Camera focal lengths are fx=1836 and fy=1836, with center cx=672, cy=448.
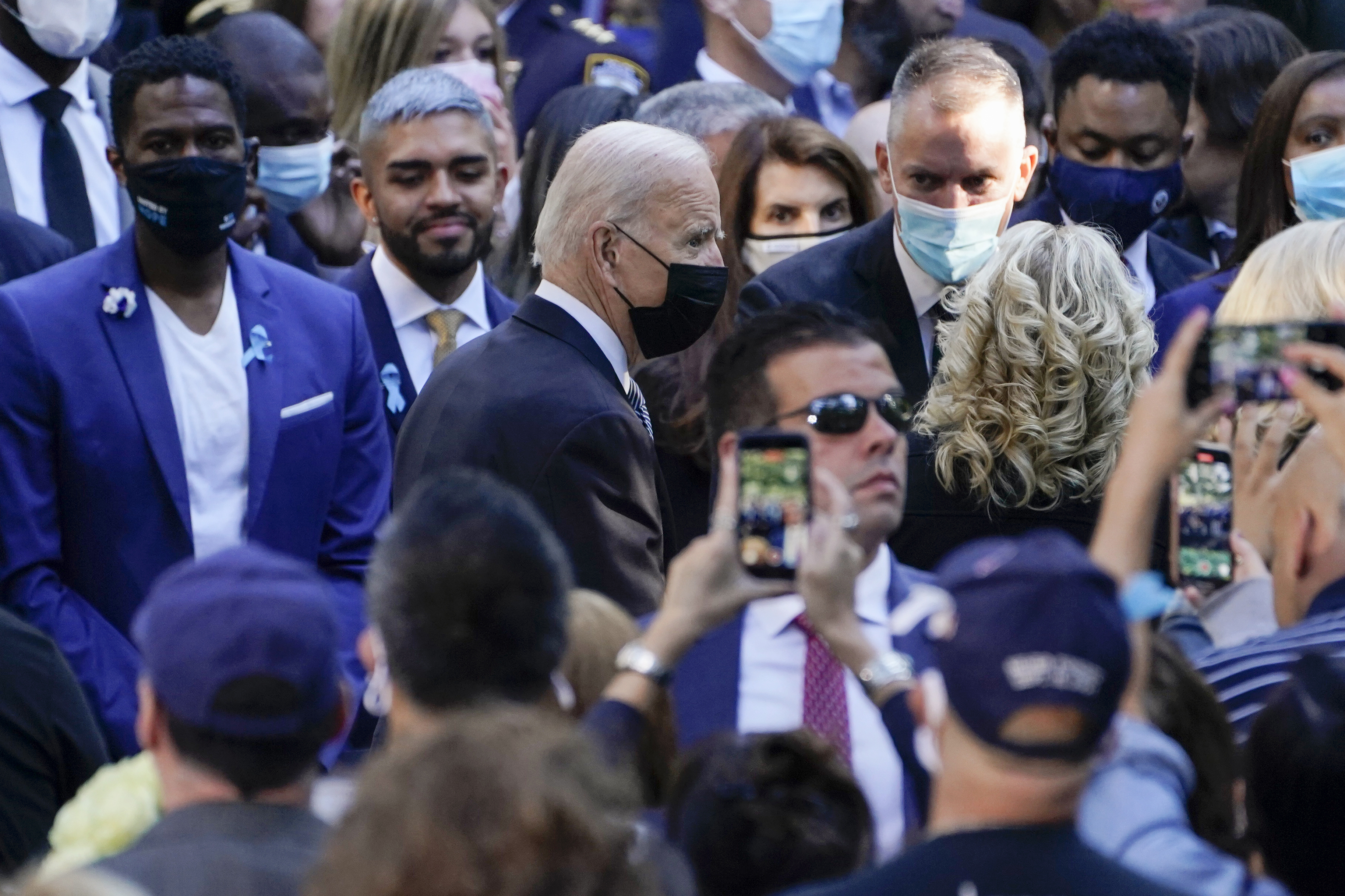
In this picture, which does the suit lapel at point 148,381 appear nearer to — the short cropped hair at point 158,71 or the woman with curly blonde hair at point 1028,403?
the short cropped hair at point 158,71

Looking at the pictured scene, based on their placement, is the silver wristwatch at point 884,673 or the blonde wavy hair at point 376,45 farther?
the blonde wavy hair at point 376,45

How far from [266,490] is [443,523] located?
2.13 m

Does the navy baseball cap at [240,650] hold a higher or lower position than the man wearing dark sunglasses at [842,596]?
higher

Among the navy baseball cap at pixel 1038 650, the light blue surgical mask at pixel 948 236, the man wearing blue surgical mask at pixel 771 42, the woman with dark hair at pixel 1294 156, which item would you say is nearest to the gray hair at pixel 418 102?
the light blue surgical mask at pixel 948 236

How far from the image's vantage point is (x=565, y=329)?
441 centimetres

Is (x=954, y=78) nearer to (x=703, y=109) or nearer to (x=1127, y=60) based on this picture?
(x=1127, y=60)

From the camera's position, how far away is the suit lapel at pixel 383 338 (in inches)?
221

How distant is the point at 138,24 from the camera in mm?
7742

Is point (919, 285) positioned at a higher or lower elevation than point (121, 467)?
higher

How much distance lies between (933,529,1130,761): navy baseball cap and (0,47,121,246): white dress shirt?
4434 mm

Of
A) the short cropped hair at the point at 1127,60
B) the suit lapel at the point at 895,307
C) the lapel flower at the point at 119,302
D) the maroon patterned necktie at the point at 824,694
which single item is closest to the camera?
the maroon patterned necktie at the point at 824,694

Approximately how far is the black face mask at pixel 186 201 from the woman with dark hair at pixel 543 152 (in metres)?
1.44

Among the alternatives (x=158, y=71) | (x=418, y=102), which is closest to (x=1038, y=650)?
(x=158, y=71)

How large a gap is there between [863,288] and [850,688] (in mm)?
2254
